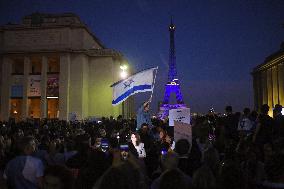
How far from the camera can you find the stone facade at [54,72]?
57188mm

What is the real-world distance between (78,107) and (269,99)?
37.2 meters

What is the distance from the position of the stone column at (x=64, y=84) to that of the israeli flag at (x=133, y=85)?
137 ft

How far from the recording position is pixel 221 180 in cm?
446

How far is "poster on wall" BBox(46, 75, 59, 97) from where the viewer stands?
5731cm

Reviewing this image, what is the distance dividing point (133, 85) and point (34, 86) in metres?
46.0

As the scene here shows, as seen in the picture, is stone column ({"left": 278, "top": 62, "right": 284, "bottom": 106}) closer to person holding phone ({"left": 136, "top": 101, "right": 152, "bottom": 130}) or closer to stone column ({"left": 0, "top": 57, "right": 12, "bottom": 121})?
stone column ({"left": 0, "top": 57, "right": 12, "bottom": 121})

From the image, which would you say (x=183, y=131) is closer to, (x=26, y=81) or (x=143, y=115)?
(x=143, y=115)

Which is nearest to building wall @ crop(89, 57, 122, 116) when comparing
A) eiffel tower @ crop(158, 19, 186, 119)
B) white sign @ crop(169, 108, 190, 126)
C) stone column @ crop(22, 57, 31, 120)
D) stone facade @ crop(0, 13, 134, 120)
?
stone facade @ crop(0, 13, 134, 120)

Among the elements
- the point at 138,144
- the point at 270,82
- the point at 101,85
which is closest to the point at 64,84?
the point at 101,85

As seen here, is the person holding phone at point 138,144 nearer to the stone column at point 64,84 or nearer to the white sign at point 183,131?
the white sign at point 183,131

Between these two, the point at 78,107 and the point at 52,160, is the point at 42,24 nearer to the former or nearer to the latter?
the point at 78,107

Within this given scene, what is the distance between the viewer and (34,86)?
58.4 metres

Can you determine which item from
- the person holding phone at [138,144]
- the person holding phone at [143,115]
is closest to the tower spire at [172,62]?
the person holding phone at [143,115]

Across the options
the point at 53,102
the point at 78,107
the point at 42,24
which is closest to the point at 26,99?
the point at 53,102
